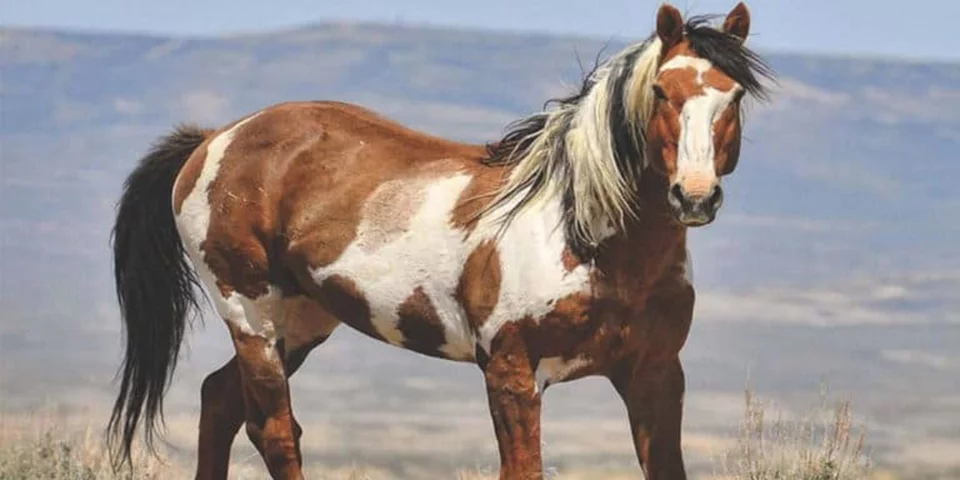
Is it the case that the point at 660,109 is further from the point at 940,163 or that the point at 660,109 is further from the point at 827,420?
the point at 940,163

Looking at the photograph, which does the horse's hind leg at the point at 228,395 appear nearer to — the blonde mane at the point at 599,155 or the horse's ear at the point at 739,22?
the blonde mane at the point at 599,155

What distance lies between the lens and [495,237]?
23.0 feet

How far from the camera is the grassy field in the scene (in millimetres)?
8805

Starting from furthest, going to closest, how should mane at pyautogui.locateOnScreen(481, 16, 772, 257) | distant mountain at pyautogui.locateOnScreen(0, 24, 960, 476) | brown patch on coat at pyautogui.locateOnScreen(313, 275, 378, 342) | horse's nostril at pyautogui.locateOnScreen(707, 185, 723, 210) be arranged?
1. distant mountain at pyautogui.locateOnScreen(0, 24, 960, 476)
2. brown patch on coat at pyautogui.locateOnScreen(313, 275, 378, 342)
3. mane at pyautogui.locateOnScreen(481, 16, 772, 257)
4. horse's nostril at pyautogui.locateOnScreen(707, 185, 723, 210)

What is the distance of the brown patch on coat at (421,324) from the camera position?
728cm

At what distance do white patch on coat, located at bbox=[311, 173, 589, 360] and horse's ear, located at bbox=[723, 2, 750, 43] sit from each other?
0.83m

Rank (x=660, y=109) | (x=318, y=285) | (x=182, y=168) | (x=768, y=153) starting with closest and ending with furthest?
1. (x=660, y=109)
2. (x=318, y=285)
3. (x=182, y=168)
4. (x=768, y=153)

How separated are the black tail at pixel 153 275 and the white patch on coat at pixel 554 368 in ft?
7.15

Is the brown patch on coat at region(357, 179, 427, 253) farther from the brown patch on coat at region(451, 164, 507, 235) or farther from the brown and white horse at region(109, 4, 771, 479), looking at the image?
the brown patch on coat at region(451, 164, 507, 235)

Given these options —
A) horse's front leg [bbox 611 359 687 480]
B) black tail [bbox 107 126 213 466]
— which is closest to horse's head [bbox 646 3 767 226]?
horse's front leg [bbox 611 359 687 480]

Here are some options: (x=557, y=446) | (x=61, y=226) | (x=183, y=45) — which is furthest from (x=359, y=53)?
(x=557, y=446)

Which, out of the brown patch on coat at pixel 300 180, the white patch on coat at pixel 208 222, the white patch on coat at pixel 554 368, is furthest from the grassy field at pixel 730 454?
the white patch on coat at pixel 208 222

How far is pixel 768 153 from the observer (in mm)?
102438

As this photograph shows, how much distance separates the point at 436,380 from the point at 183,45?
78164 mm
